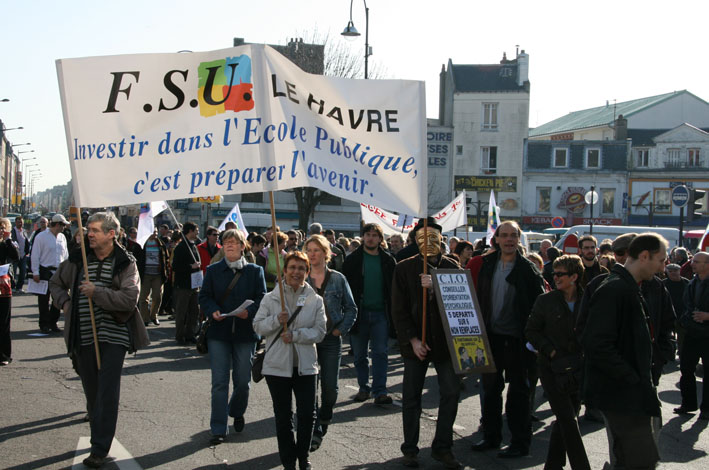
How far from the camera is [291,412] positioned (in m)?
5.77

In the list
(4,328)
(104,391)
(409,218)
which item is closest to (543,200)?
(409,218)

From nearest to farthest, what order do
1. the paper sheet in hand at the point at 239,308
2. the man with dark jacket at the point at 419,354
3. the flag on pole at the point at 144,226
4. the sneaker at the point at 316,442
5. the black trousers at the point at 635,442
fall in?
the black trousers at the point at 635,442
the man with dark jacket at the point at 419,354
the sneaker at the point at 316,442
the paper sheet in hand at the point at 239,308
the flag on pole at the point at 144,226

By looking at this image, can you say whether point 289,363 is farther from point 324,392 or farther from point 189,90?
point 189,90

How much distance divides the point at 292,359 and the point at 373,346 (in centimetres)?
339

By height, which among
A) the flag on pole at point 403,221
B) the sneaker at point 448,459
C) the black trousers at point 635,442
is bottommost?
the sneaker at point 448,459

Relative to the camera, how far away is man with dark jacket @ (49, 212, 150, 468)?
5.96 m

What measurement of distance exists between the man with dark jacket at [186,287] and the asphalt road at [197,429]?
2186mm

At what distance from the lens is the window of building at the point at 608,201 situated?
5509 cm

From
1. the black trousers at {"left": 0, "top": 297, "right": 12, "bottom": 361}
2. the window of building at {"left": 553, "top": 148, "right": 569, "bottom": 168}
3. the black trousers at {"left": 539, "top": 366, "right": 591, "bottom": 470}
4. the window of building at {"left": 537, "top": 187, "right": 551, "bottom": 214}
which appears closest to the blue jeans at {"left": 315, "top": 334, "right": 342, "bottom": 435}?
the black trousers at {"left": 539, "top": 366, "right": 591, "bottom": 470}

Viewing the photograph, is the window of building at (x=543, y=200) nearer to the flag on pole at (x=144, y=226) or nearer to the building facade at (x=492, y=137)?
the building facade at (x=492, y=137)

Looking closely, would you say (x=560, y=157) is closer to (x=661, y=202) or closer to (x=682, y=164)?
(x=661, y=202)

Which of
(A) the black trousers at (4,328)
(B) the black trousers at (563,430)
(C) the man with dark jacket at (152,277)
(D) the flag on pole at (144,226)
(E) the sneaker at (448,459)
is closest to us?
(B) the black trousers at (563,430)

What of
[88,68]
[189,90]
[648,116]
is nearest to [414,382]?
[189,90]

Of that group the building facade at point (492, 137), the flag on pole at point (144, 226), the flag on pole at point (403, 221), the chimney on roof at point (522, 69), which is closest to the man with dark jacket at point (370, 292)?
the flag on pole at point (144, 226)
